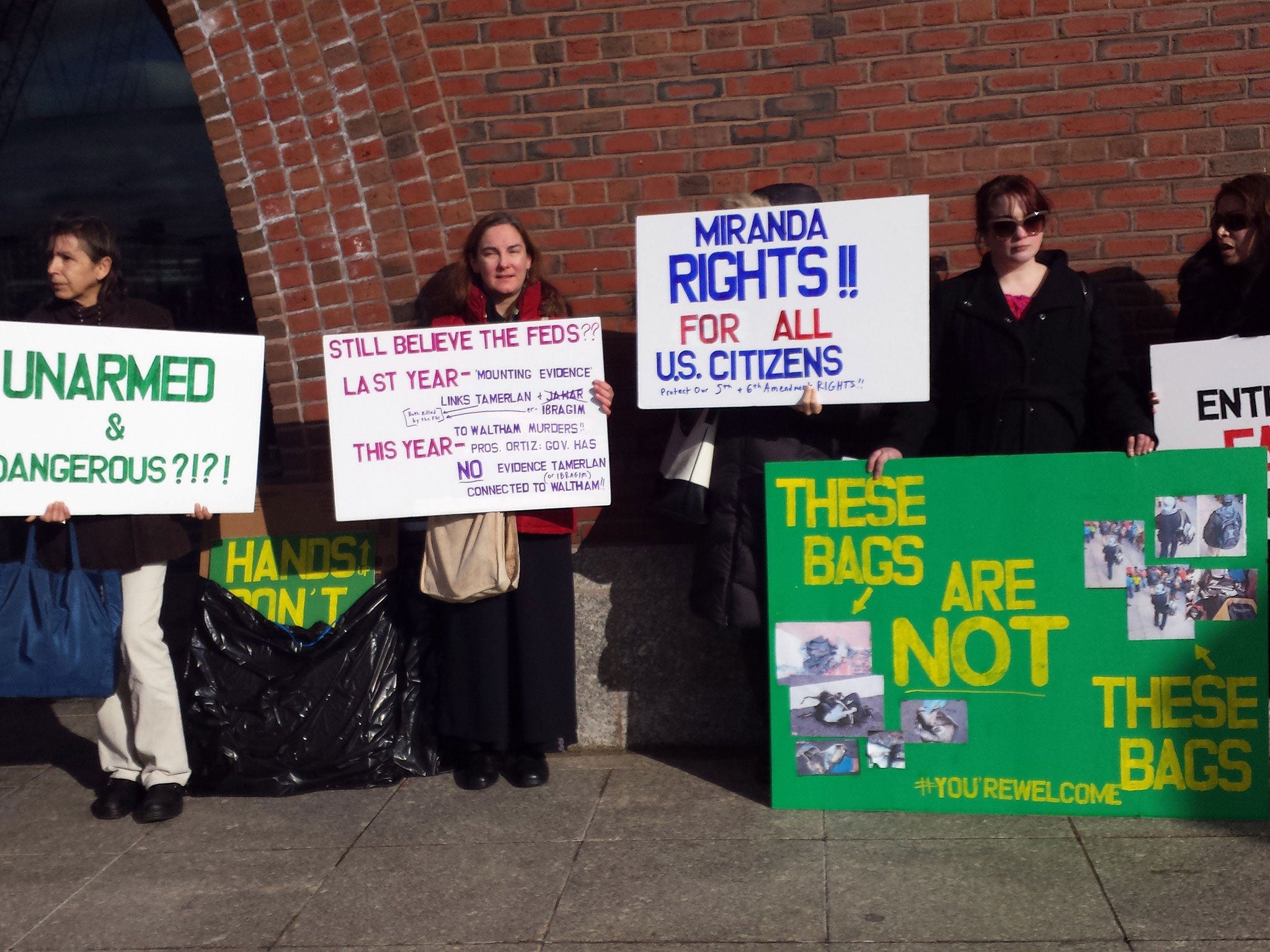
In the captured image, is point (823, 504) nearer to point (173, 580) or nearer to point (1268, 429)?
point (1268, 429)

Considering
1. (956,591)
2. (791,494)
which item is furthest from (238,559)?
(956,591)

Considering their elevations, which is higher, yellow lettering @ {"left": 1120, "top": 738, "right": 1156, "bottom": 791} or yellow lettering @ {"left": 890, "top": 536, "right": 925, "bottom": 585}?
yellow lettering @ {"left": 890, "top": 536, "right": 925, "bottom": 585}

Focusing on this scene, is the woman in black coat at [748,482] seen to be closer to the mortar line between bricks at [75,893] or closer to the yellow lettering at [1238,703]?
the yellow lettering at [1238,703]

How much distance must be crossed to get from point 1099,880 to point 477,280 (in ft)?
9.41

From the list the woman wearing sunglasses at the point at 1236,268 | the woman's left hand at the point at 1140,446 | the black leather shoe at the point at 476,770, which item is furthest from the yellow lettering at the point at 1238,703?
the black leather shoe at the point at 476,770

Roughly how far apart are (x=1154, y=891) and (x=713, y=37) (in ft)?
11.2

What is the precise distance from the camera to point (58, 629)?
450 cm

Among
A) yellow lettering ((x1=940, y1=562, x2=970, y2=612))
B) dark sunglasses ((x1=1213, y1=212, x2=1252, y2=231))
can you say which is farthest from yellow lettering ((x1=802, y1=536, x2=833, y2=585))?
dark sunglasses ((x1=1213, y1=212, x2=1252, y2=231))

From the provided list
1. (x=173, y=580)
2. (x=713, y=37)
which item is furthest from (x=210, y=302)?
(x=713, y=37)

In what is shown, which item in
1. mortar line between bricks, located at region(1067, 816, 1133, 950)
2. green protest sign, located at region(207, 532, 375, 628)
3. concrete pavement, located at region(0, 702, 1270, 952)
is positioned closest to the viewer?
mortar line between bricks, located at region(1067, 816, 1133, 950)

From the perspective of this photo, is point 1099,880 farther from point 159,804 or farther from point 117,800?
point 117,800

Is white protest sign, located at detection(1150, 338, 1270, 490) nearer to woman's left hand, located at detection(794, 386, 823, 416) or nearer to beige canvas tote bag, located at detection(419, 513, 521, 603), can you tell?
woman's left hand, located at detection(794, 386, 823, 416)

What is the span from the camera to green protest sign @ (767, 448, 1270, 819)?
4.07 metres

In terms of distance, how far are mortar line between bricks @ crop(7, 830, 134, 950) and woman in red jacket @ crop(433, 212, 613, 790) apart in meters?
1.13
